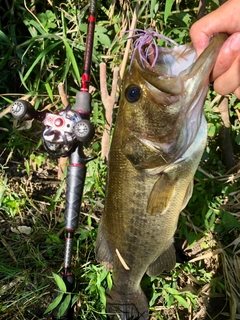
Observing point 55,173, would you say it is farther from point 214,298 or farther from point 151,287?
point 214,298

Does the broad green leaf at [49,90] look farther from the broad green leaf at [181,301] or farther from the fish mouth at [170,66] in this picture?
the broad green leaf at [181,301]

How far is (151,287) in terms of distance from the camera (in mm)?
3381

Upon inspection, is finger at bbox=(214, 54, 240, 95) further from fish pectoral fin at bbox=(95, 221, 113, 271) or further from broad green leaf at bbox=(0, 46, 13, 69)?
broad green leaf at bbox=(0, 46, 13, 69)

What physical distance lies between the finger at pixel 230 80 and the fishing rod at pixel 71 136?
0.81m

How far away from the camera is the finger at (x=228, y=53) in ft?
6.55

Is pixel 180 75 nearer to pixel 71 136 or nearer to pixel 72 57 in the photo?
pixel 71 136

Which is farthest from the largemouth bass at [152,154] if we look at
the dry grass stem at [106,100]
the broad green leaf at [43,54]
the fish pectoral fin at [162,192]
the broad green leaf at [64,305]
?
the broad green leaf at [43,54]

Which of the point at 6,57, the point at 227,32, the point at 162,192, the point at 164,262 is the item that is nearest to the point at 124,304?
the point at 164,262

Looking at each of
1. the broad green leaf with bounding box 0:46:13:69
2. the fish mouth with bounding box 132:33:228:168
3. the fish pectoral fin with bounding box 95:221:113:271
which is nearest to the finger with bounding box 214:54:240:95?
the fish mouth with bounding box 132:33:228:168

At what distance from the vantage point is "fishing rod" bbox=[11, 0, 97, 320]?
2541 mm

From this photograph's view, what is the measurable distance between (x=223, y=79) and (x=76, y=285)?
1961 mm

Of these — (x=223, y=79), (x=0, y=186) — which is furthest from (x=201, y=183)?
(x=0, y=186)

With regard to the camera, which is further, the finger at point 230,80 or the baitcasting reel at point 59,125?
the baitcasting reel at point 59,125

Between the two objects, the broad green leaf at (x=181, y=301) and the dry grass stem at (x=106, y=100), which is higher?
the dry grass stem at (x=106, y=100)
